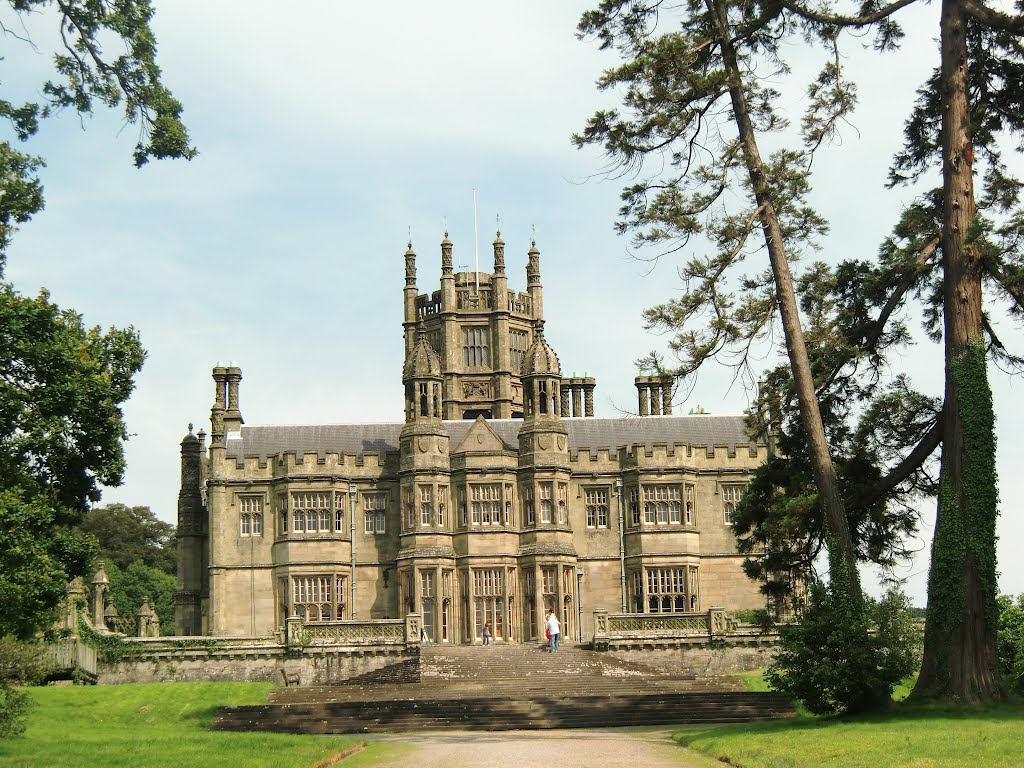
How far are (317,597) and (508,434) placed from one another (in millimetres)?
9776

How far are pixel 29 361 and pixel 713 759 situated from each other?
1434 centimetres

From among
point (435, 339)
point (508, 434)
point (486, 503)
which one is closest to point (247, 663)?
point (486, 503)

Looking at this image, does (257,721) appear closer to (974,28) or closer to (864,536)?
(864,536)

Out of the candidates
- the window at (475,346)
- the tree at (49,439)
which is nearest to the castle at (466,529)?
the window at (475,346)

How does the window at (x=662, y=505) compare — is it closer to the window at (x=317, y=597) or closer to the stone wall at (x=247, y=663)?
the window at (x=317, y=597)

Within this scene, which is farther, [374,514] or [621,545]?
[374,514]

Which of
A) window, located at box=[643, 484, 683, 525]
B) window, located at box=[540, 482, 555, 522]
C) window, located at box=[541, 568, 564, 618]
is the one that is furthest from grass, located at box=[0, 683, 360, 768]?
window, located at box=[643, 484, 683, 525]

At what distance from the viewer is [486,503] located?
5019cm

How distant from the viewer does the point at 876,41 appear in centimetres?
2852

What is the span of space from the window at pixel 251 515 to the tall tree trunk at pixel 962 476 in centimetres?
2969

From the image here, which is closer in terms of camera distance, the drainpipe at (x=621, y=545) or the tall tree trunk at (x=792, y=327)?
the tall tree trunk at (x=792, y=327)

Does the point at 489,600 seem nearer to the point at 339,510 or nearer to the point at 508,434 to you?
the point at 339,510

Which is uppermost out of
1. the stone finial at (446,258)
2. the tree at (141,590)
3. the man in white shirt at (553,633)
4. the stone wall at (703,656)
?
the stone finial at (446,258)

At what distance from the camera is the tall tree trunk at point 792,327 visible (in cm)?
2619
